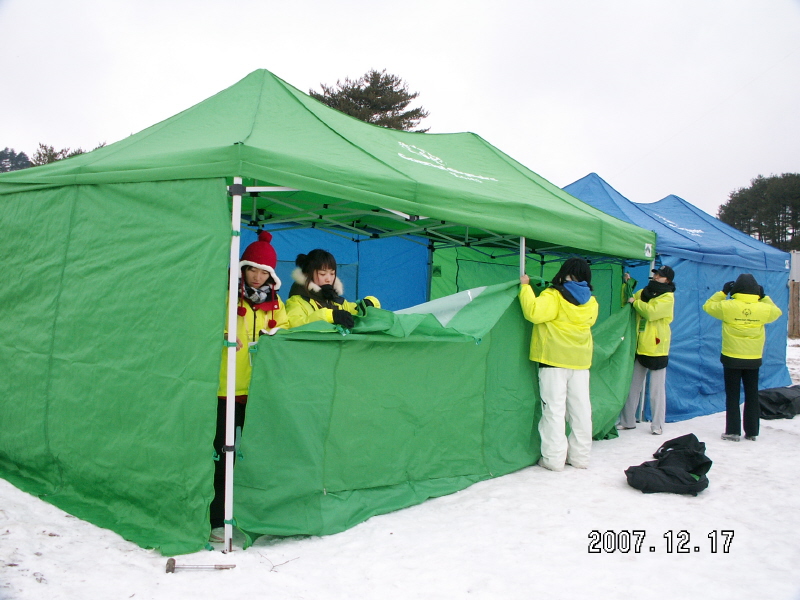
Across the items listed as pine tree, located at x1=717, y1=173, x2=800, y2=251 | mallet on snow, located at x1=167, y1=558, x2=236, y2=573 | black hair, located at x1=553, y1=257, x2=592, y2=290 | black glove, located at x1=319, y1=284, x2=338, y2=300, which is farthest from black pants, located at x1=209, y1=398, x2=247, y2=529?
pine tree, located at x1=717, y1=173, x2=800, y2=251

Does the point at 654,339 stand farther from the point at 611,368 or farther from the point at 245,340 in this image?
the point at 245,340

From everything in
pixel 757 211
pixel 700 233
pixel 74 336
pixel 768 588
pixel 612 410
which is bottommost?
pixel 768 588

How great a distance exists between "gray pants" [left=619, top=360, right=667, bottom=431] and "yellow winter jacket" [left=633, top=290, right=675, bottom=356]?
9.5 inches

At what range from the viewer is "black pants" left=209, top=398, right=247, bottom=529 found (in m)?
3.45

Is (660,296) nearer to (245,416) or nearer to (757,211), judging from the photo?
(245,416)

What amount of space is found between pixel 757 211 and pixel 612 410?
47937mm

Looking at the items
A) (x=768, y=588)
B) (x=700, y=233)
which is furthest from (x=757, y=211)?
(x=768, y=588)

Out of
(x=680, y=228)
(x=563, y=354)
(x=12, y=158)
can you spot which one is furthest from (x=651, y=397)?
(x=12, y=158)

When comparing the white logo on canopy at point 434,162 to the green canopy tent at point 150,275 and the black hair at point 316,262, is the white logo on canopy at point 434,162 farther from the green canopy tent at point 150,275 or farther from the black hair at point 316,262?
the black hair at point 316,262

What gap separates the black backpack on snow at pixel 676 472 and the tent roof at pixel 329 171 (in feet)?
6.19

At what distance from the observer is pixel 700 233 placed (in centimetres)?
856

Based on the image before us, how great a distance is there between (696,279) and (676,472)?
154 inches

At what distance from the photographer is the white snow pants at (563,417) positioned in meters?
4.96
